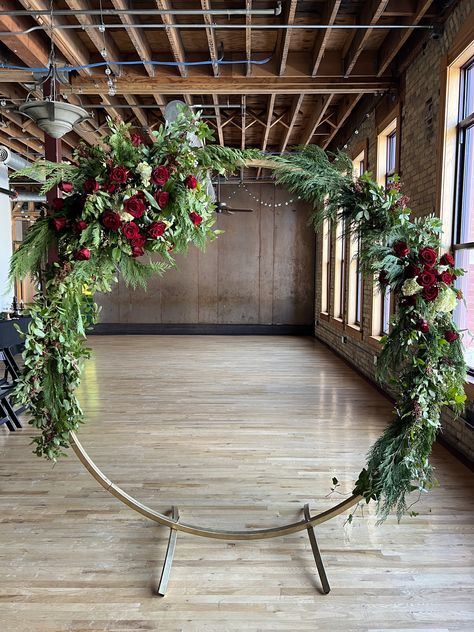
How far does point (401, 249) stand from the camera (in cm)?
226

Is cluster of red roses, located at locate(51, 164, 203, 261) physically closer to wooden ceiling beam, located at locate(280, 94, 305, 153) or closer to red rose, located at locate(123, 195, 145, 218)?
red rose, located at locate(123, 195, 145, 218)

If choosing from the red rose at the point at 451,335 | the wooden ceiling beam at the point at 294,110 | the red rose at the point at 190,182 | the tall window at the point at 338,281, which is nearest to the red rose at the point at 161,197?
the red rose at the point at 190,182

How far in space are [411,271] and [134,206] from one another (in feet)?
4.44

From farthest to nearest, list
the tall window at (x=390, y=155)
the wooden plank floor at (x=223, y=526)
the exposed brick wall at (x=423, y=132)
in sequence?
the tall window at (x=390, y=155) < the exposed brick wall at (x=423, y=132) < the wooden plank floor at (x=223, y=526)

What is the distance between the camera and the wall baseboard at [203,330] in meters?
12.1

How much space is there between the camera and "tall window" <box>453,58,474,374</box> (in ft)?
13.7

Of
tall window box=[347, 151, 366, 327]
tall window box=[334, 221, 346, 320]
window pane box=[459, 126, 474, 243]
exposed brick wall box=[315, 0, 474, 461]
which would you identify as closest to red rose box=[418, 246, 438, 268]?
exposed brick wall box=[315, 0, 474, 461]

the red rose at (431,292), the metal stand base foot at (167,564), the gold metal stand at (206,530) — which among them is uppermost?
the red rose at (431,292)

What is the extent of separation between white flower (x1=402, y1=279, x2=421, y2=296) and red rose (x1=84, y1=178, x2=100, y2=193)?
4.97 feet

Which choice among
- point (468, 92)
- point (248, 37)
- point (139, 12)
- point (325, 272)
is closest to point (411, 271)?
point (468, 92)

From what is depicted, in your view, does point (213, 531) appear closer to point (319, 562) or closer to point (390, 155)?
point (319, 562)

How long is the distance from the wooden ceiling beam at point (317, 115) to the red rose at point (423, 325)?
532 cm

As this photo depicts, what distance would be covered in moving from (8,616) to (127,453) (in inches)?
77.9

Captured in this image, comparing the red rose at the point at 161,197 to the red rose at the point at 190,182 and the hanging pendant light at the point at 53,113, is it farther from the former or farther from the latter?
the hanging pendant light at the point at 53,113
